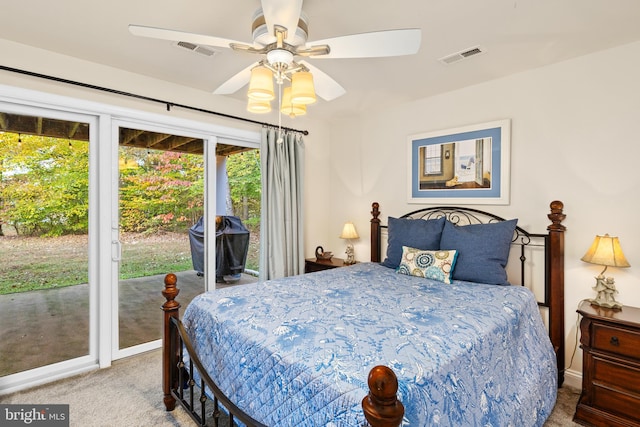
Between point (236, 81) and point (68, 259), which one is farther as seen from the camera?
point (68, 259)

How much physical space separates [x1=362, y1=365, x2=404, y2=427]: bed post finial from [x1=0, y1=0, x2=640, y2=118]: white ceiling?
1.82 metres

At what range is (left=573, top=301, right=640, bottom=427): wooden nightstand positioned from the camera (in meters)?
1.94

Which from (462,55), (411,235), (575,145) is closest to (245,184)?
(411,235)

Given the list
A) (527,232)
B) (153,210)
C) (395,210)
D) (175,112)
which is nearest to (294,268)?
(395,210)

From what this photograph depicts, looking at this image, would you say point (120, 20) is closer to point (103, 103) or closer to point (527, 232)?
point (103, 103)

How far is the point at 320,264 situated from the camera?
12.7 ft

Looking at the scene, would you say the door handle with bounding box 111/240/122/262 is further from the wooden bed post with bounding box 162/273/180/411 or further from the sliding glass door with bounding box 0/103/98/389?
the wooden bed post with bounding box 162/273/180/411

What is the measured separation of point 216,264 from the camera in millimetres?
3490

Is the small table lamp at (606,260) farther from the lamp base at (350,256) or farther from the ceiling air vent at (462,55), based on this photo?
the lamp base at (350,256)

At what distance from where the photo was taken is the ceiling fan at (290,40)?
142 centimetres

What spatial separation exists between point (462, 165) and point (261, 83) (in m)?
2.20

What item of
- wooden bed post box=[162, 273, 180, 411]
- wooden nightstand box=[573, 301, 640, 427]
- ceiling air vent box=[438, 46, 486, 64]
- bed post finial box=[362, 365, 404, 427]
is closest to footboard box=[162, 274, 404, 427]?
wooden bed post box=[162, 273, 180, 411]

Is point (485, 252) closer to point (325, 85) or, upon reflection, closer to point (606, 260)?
point (606, 260)

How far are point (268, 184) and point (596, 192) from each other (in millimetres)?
2826
